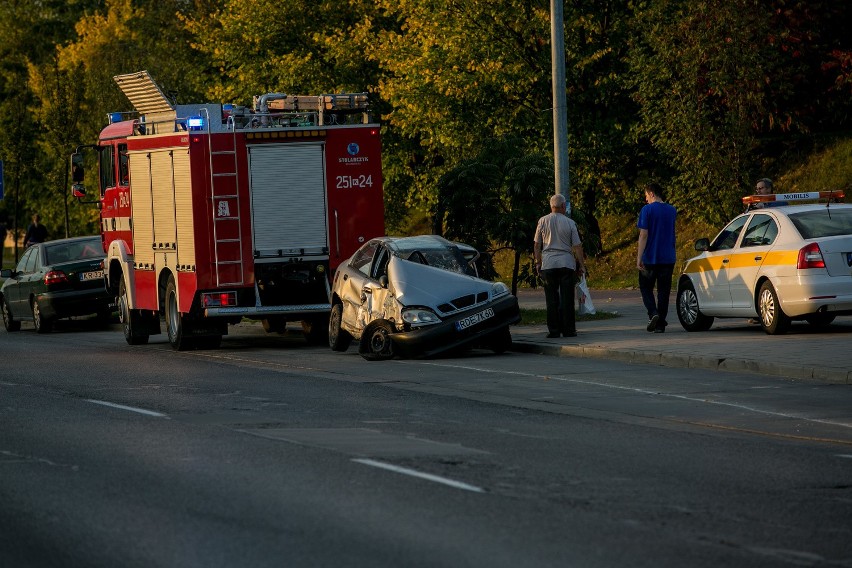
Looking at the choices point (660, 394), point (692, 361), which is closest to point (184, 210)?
point (692, 361)

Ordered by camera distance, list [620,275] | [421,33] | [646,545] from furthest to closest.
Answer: [421,33]
[620,275]
[646,545]

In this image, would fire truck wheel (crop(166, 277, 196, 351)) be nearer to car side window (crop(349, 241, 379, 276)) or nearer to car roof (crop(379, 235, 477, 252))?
car side window (crop(349, 241, 379, 276))

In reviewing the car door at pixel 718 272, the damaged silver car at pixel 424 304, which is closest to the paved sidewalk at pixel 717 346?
the car door at pixel 718 272

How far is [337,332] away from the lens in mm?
20438

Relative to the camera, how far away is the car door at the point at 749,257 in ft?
62.9

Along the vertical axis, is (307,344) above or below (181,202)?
below

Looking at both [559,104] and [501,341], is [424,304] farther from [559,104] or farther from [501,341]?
[559,104]

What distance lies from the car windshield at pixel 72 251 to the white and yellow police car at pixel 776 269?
1238 cm

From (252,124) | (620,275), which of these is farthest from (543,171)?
(620,275)

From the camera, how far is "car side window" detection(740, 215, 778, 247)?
755 inches

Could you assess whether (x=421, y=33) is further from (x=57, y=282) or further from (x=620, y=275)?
(x=57, y=282)

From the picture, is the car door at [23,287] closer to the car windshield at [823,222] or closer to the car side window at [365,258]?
the car side window at [365,258]

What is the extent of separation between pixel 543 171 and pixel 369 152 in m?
3.29

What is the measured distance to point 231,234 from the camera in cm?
2125
